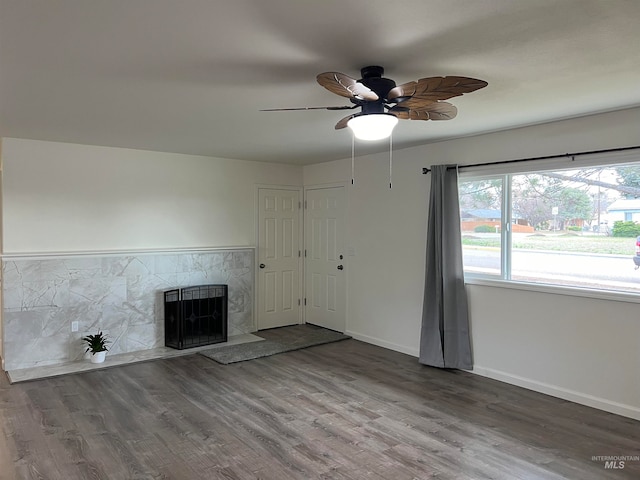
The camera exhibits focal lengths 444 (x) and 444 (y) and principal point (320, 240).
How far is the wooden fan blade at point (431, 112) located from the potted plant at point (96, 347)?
13.2 ft

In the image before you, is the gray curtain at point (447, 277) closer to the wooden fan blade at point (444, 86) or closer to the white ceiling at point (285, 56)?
the white ceiling at point (285, 56)

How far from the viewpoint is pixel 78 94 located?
3027 millimetres

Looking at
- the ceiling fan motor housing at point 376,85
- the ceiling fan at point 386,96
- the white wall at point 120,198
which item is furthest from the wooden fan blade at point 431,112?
the white wall at point 120,198

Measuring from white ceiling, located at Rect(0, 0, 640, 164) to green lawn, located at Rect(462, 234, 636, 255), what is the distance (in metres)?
1.05

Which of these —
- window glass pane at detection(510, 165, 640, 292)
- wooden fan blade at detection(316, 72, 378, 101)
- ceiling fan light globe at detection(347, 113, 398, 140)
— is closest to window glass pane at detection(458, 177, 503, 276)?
window glass pane at detection(510, 165, 640, 292)

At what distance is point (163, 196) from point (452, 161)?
11.3 feet

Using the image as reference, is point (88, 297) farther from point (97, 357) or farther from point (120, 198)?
point (120, 198)

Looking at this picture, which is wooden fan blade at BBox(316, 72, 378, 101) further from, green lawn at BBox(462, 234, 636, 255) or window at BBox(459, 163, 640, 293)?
green lawn at BBox(462, 234, 636, 255)

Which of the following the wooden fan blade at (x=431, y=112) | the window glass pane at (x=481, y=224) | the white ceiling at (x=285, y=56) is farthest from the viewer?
the window glass pane at (x=481, y=224)

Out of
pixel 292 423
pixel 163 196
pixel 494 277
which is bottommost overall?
pixel 292 423

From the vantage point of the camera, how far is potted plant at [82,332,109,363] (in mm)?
4781

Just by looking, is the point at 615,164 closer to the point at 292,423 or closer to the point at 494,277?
the point at 494,277

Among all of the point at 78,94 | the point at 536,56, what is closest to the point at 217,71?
the point at 78,94

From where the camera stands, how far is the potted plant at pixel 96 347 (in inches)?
188
